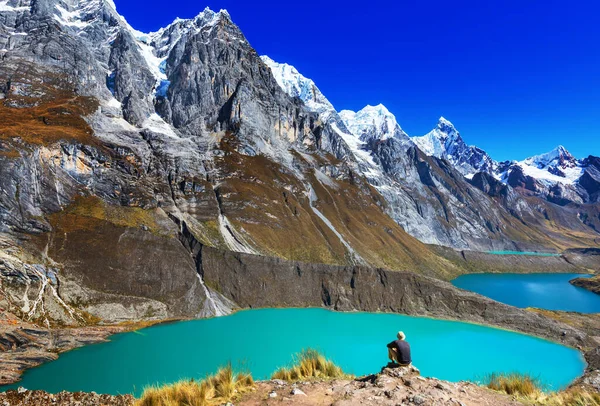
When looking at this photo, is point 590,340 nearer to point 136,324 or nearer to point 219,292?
point 219,292


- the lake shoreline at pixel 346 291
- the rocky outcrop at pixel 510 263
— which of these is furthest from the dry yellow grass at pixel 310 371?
the rocky outcrop at pixel 510 263

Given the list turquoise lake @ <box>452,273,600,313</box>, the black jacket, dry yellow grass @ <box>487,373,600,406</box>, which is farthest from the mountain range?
dry yellow grass @ <box>487,373,600,406</box>

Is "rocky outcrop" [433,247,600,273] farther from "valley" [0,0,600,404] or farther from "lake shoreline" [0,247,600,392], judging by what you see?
"lake shoreline" [0,247,600,392]

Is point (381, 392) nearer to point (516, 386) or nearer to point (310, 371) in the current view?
point (310, 371)

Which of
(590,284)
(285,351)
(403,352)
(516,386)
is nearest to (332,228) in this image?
(285,351)

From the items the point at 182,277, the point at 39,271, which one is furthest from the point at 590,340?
the point at 39,271

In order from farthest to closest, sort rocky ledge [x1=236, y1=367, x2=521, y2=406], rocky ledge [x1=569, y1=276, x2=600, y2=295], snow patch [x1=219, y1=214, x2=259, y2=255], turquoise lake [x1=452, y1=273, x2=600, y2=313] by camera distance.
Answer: rocky ledge [x1=569, y1=276, x2=600, y2=295] → turquoise lake [x1=452, y1=273, x2=600, y2=313] → snow patch [x1=219, y1=214, x2=259, y2=255] → rocky ledge [x1=236, y1=367, x2=521, y2=406]
